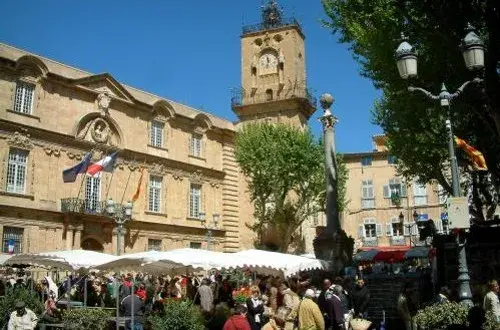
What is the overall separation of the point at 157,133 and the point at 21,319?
76.8 feet

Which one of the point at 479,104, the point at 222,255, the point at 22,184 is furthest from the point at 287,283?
the point at 22,184

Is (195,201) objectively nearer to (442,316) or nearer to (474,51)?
(474,51)

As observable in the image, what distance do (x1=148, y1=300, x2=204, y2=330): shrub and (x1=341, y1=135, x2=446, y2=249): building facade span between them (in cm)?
3394

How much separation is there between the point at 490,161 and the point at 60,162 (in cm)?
2013

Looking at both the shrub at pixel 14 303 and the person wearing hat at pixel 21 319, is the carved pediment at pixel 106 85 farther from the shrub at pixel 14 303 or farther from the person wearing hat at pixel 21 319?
the person wearing hat at pixel 21 319

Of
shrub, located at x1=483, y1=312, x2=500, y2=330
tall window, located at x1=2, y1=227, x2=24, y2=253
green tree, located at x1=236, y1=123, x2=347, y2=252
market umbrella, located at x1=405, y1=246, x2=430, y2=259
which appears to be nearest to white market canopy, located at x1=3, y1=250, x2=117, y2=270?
tall window, located at x1=2, y1=227, x2=24, y2=253

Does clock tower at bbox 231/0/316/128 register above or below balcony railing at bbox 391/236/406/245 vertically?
above

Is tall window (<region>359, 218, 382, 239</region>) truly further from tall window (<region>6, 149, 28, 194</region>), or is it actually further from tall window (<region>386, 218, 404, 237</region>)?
tall window (<region>6, 149, 28, 194</region>)

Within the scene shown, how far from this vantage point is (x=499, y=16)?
11.1m

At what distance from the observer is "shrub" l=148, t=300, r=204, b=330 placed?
11172 millimetres

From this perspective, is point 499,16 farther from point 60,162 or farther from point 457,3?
point 60,162

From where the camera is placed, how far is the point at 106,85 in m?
30.5

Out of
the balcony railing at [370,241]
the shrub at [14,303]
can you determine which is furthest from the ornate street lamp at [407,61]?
the balcony railing at [370,241]

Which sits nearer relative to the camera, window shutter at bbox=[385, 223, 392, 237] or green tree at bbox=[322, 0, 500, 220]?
green tree at bbox=[322, 0, 500, 220]
